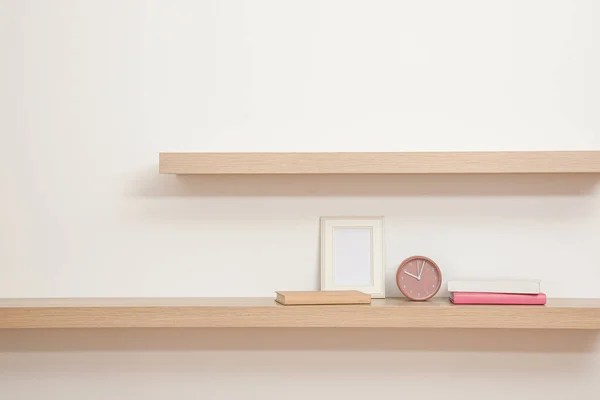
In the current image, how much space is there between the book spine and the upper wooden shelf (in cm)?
35

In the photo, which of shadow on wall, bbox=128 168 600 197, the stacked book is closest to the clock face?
the stacked book

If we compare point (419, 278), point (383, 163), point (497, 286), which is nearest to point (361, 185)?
point (383, 163)

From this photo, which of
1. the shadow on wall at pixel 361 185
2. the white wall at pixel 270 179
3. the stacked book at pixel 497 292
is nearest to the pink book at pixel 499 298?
the stacked book at pixel 497 292

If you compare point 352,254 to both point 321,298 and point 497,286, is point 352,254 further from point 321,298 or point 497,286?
point 497,286

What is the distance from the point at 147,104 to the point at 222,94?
0.77 ft

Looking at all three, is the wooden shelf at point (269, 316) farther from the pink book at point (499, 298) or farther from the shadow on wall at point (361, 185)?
the shadow on wall at point (361, 185)

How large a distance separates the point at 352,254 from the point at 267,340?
374 millimetres

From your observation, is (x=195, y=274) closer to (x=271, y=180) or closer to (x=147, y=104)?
(x=271, y=180)

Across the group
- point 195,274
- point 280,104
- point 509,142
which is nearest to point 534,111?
point 509,142

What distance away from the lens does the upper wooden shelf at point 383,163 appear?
2.02 m

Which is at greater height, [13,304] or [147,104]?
[147,104]

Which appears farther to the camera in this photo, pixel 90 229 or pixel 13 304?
pixel 90 229

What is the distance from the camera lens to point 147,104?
224 cm

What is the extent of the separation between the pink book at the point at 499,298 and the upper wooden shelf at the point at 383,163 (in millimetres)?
349
